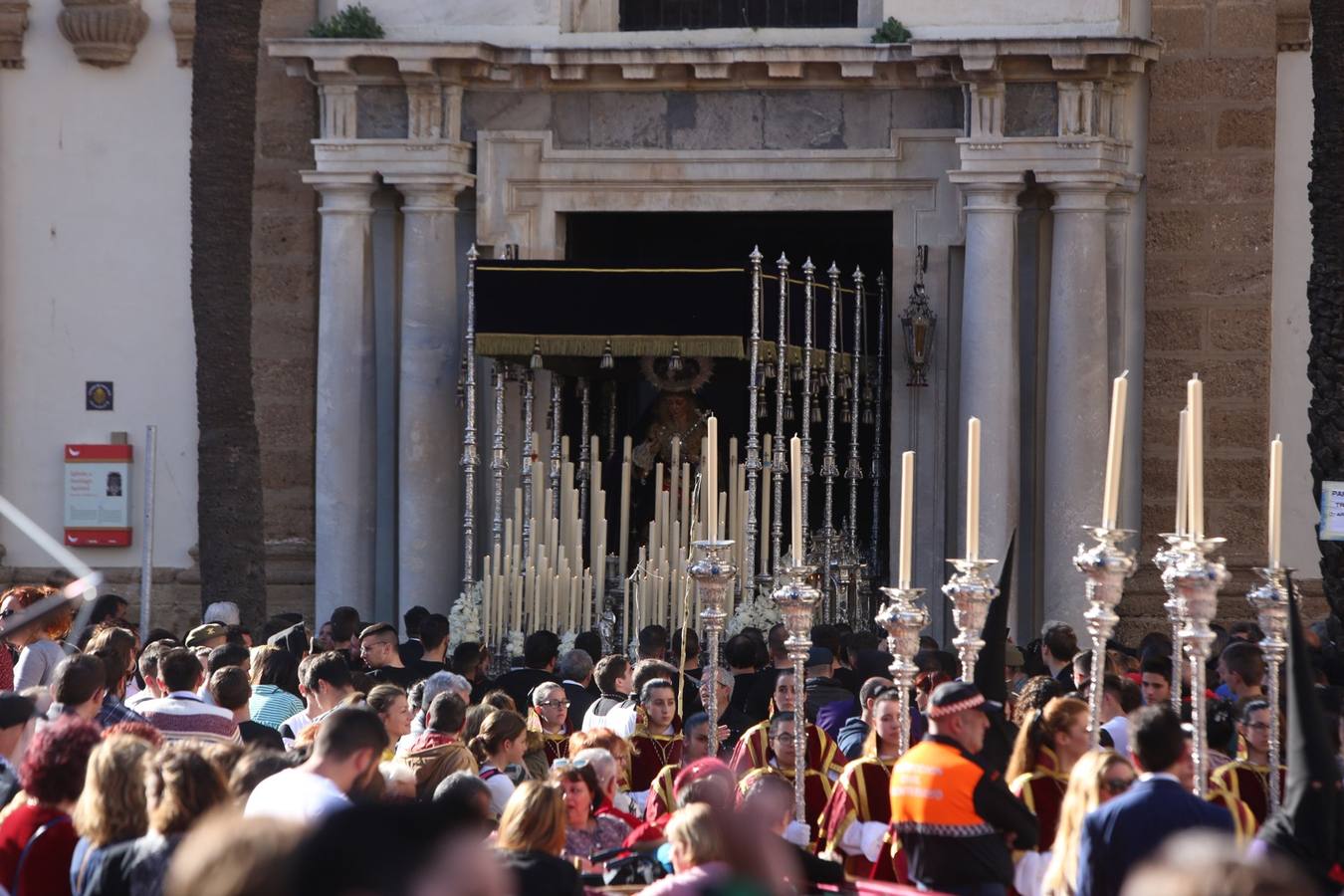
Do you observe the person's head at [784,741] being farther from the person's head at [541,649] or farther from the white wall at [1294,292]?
the white wall at [1294,292]

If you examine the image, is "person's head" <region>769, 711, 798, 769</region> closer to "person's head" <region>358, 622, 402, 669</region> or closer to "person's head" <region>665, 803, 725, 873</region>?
"person's head" <region>358, 622, 402, 669</region>

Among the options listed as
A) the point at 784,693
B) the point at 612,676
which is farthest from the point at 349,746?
the point at 612,676

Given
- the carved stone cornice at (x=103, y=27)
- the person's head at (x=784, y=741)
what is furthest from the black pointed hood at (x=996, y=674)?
the carved stone cornice at (x=103, y=27)

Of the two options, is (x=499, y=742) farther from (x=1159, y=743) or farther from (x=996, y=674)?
(x=1159, y=743)

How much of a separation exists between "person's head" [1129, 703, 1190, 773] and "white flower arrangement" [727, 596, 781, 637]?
7624 mm

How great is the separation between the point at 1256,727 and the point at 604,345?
669 centimetres

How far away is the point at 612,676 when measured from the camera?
10.7 metres

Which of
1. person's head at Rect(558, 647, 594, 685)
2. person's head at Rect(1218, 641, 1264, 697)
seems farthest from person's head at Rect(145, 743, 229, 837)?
person's head at Rect(558, 647, 594, 685)

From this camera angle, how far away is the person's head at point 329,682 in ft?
30.2

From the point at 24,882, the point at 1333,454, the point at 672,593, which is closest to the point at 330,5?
the point at 672,593

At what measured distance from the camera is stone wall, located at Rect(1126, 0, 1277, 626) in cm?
1523

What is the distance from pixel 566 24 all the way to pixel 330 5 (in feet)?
5.33

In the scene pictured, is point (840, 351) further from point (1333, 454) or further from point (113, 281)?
point (113, 281)

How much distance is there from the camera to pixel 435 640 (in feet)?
39.8
